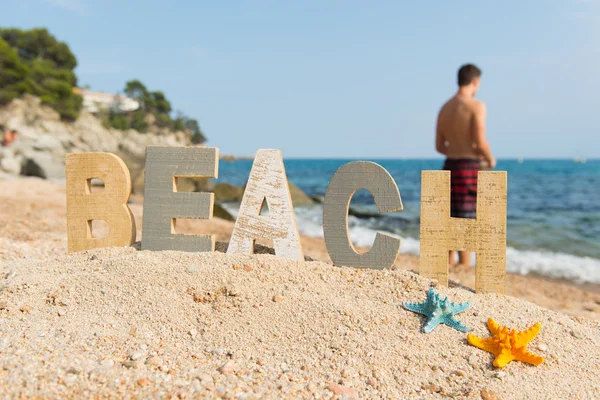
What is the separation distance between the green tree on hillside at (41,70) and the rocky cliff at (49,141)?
96cm

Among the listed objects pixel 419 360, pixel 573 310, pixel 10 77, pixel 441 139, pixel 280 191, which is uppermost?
pixel 10 77

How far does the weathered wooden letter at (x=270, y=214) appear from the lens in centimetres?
398

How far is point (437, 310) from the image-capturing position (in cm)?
310

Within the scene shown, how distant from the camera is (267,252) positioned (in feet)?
14.0

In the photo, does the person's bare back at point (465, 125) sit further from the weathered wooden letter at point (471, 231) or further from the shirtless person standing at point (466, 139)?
the weathered wooden letter at point (471, 231)

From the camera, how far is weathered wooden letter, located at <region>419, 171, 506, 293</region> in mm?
3668

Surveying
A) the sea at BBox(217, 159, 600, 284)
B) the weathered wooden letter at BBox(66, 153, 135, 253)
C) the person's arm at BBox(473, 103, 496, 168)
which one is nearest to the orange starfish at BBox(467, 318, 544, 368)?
the person's arm at BBox(473, 103, 496, 168)

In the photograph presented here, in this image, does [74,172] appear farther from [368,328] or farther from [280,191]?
[368,328]

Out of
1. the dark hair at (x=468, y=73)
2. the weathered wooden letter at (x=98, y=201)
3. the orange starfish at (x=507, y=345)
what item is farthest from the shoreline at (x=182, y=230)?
the dark hair at (x=468, y=73)

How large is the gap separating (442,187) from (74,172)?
3.43 meters

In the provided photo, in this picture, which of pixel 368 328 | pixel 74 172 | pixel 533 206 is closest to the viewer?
pixel 368 328

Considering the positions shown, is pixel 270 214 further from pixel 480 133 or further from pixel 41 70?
pixel 41 70

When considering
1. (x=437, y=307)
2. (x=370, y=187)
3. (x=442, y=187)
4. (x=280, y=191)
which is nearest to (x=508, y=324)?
(x=437, y=307)

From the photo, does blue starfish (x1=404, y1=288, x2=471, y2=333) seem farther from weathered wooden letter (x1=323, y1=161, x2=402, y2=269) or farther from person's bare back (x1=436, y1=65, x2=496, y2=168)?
person's bare back (x1=436, y1=65, x2=496, y2=168)
